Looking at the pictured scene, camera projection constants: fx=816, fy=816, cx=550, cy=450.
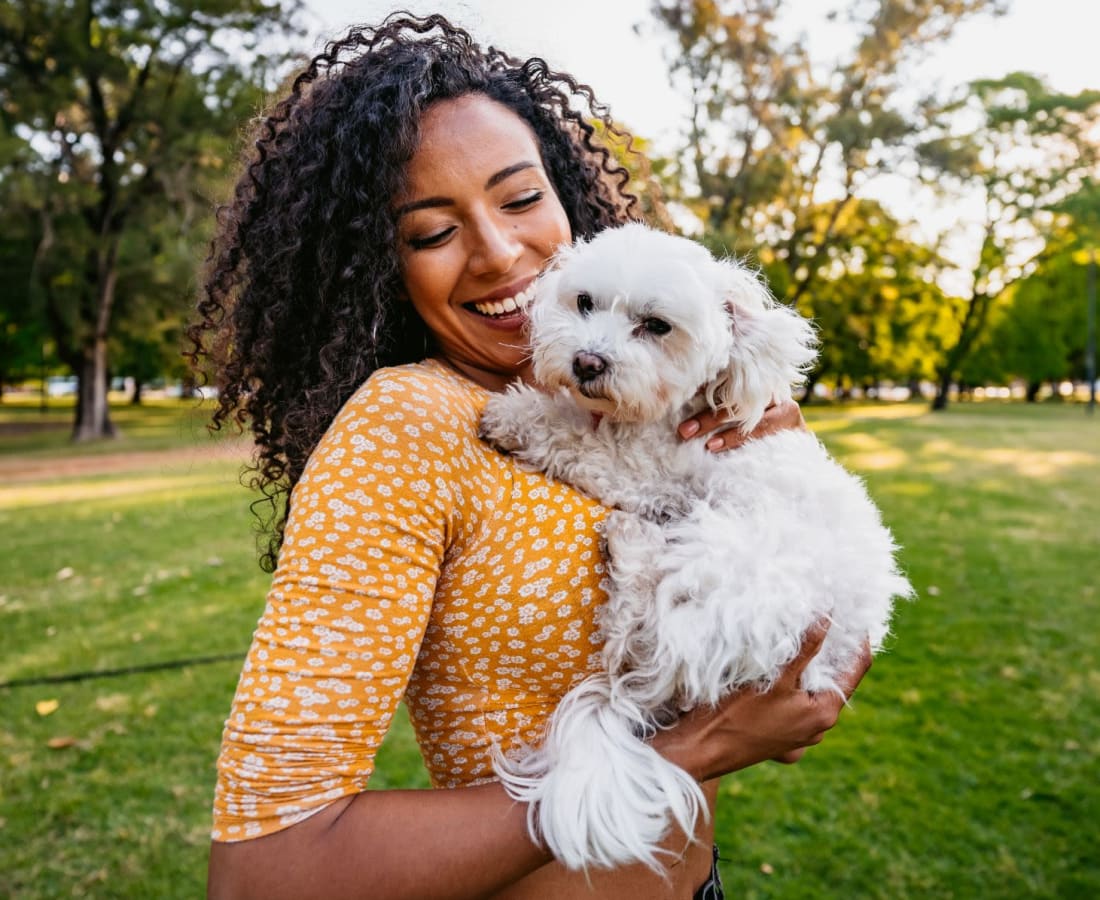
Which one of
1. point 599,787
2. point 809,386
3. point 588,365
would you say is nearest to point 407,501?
point 599,787

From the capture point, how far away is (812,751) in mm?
5086

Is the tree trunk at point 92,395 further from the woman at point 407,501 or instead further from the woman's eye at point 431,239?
the woman's eye at point 431,239

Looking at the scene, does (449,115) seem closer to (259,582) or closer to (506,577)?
(506,577)

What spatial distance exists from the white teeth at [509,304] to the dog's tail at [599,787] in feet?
2.96

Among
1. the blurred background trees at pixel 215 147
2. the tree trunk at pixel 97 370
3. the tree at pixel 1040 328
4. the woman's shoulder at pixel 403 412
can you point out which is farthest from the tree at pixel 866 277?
the woman's shoulder at pixel 403 412

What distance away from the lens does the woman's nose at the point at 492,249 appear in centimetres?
180

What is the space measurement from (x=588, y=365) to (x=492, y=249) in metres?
0.34

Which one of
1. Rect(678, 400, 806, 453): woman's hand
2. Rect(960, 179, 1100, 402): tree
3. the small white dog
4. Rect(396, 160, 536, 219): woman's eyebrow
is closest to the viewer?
the small white dog

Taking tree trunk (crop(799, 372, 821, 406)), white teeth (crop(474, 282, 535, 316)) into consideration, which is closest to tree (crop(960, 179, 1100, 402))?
tree trunk (crop(799, 372, 821, 406))

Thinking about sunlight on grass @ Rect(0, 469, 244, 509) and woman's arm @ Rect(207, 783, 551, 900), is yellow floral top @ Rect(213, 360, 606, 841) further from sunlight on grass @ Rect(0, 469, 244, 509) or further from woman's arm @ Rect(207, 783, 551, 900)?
sunlight on grass @ Rect(0, 469, 244, 509)

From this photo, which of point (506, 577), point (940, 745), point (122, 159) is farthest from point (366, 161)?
point (122, 159)

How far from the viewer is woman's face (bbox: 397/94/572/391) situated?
1775 mm

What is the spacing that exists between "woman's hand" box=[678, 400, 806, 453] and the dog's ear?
29 millimetres

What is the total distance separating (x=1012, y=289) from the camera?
50906mm
